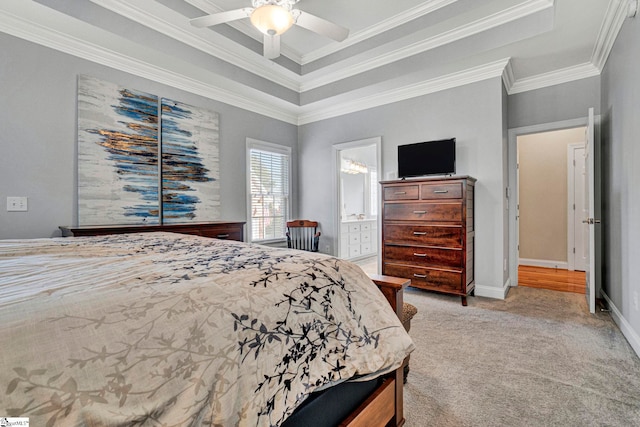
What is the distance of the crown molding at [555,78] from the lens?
3400mm

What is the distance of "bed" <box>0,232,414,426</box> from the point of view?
0.55 m

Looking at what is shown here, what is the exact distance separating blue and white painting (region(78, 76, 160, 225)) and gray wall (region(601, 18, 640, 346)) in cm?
444

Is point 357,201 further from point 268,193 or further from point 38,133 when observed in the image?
point 38,133

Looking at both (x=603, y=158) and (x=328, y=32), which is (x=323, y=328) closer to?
(x=328, y=32)

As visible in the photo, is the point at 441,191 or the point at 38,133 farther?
the point at 441,191

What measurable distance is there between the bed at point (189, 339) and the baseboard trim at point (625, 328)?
2.15 m

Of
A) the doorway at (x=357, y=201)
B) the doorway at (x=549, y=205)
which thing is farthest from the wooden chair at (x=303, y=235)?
the doorway at (x=549, y=205)

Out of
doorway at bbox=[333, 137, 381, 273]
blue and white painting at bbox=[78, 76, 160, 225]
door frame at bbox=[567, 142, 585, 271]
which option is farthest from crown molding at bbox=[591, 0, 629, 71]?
blue and white painting at bbox=[78, 76, 160, 225]

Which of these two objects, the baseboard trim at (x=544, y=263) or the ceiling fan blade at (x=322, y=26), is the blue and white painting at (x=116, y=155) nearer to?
the ceiling fan blade at (x=322, y=26)

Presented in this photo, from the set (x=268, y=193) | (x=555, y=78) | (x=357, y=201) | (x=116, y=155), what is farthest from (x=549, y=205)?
(x=116, y=155)

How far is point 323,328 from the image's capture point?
3.27 ft

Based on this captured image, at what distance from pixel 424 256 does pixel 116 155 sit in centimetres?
360

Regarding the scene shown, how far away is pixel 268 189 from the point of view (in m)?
4.81

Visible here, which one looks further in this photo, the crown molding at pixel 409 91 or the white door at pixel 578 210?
the white door at pixel 578 210
